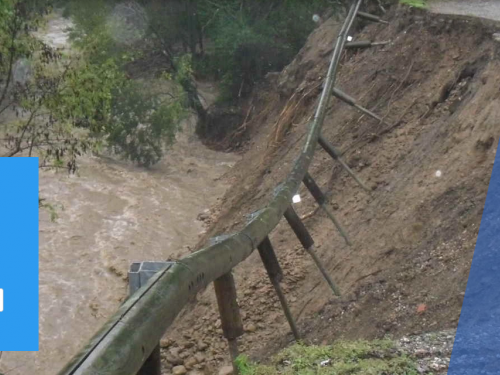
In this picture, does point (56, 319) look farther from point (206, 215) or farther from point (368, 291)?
point (368, 291)

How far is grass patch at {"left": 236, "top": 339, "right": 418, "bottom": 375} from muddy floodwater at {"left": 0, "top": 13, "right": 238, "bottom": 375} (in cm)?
612

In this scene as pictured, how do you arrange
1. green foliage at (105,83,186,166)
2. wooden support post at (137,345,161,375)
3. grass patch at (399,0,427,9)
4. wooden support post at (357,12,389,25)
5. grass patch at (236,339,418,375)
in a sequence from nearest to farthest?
wooden support post at (137,345,161,375), grass patch at (236,339,418,375), grass patch at (399,0,427,9), wooden support post at (357,12,389,25), green foliage at (105,83,186,166)

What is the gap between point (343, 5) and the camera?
1587 cm

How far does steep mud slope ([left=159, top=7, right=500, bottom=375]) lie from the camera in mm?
5871

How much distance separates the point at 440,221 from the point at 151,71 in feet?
68.5

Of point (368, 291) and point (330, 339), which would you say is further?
point (368, 291)

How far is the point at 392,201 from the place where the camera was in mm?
8117

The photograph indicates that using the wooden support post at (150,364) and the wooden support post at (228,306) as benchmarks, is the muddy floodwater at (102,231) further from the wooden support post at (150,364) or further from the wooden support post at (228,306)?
the wooden support post at (150,364)

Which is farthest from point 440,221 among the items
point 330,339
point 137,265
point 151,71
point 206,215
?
point 151,71

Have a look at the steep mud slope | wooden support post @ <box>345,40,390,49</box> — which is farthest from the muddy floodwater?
wooden support post @ <box>345,40,390,49</box>

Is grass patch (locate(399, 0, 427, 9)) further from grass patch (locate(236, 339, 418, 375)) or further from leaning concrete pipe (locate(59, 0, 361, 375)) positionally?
grass patch (locate(236, 339, 418, 375))

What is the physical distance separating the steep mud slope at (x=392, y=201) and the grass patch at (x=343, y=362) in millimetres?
742
